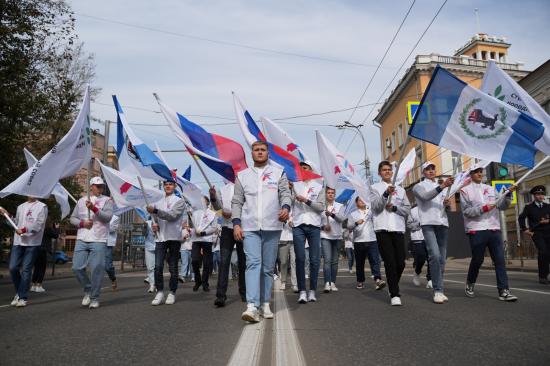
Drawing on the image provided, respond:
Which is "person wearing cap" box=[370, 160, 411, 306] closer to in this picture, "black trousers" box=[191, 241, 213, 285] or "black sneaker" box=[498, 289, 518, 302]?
"black sneaker" box=[498, 289, 518, 302]

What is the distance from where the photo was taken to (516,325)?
4.79 m

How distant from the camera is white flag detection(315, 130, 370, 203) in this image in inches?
352

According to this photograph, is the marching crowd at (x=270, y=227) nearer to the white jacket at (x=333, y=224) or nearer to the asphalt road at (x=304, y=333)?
the asphalt road at (x=304, y=333)

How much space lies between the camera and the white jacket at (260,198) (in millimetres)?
5766

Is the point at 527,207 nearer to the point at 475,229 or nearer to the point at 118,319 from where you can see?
the point at 475,229

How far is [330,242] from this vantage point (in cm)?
948

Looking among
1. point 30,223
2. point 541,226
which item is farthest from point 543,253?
point 30,223

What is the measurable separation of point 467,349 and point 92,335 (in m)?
3.27

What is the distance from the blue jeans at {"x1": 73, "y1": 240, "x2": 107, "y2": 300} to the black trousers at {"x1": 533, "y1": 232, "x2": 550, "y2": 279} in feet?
27.4

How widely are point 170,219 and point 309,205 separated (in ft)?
7.12

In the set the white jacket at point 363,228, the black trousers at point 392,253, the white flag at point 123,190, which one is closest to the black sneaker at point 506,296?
the black trousers at point 392,253

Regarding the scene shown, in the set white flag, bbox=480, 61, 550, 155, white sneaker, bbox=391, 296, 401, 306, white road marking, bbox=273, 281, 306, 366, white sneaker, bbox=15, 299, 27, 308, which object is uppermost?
white flag, bbox=480, 61, 550, 155

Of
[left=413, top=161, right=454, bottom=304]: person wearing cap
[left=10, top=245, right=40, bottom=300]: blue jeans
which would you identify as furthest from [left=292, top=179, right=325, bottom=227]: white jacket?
[left=10, top=245, right=40, bottom=300]: blue jeans

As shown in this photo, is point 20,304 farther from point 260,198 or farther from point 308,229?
point 308,229
